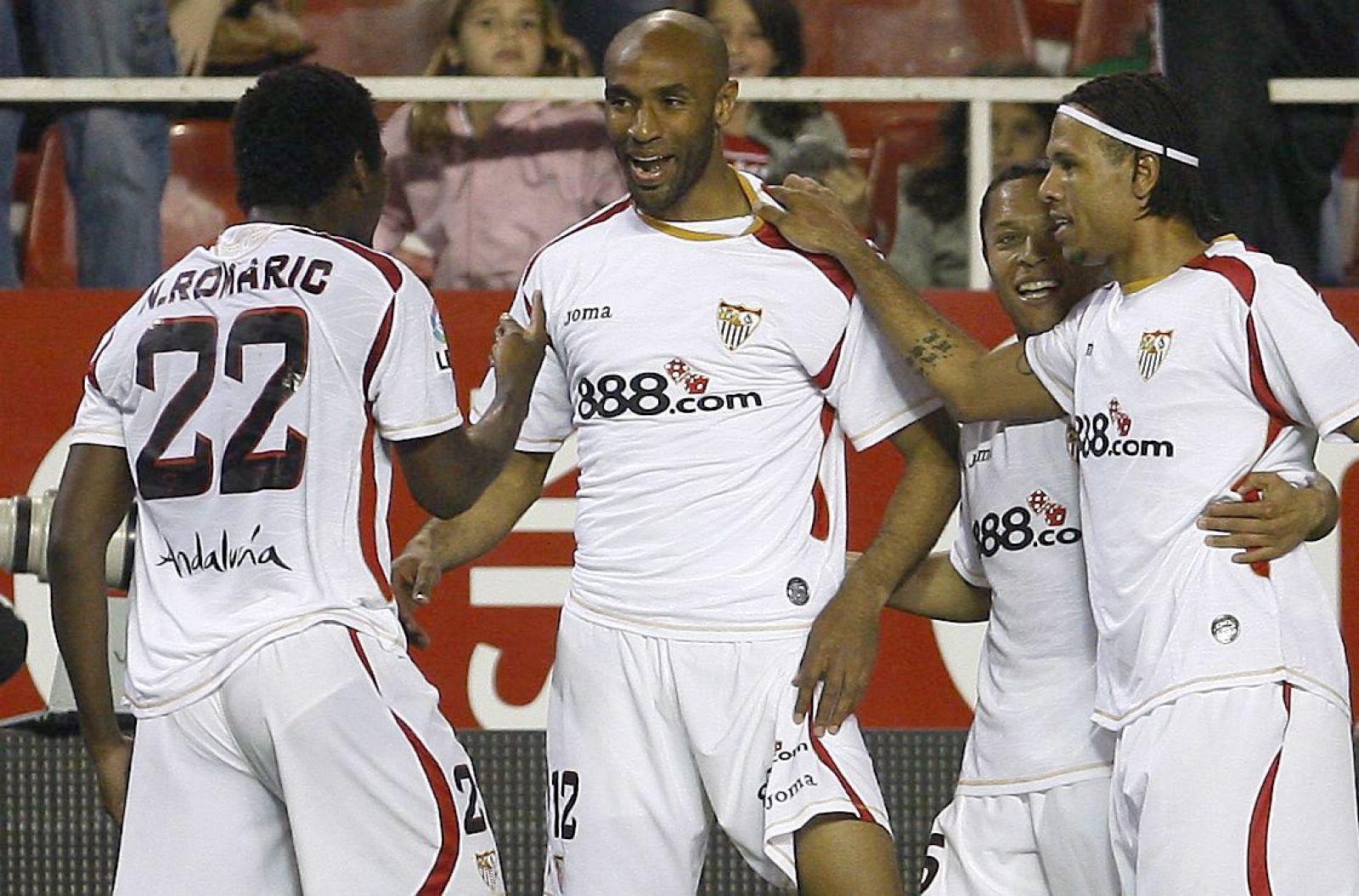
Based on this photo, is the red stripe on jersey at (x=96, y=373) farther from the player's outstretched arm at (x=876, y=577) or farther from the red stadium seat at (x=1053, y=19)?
the red stadium seat at (x=1053, y=19)

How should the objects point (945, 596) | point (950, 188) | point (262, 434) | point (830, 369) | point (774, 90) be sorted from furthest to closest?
point (950, 188) → point (774, 90) → point (945, 596) → point (830, 369) → point (262, 434)

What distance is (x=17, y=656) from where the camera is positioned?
3447mm

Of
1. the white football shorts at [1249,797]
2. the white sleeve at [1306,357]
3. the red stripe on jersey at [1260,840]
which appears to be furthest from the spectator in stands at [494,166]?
the red stripe on jersey at [1260,840]

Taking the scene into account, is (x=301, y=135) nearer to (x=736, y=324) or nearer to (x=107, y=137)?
(x=736, y=324)

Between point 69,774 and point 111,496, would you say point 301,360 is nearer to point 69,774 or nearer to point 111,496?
point 111,496

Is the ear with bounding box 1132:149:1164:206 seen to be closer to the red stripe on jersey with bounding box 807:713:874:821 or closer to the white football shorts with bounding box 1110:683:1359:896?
the white football shorts with bounding box 1110:683:1359:896

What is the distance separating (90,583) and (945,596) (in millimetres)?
1762

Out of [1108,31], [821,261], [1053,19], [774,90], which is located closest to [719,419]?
[821,261]

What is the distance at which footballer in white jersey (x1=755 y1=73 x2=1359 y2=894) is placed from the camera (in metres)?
3.74

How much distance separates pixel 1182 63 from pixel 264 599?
11.7 ft

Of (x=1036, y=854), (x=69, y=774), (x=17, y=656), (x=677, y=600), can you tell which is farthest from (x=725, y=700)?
(x=69, y=774)

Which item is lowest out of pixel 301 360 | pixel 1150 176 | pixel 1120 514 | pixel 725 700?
pixel 725 700

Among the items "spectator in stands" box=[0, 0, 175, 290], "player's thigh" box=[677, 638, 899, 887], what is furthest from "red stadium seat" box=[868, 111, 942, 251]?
"player's thigh" box=[677, 638, 899, 887]

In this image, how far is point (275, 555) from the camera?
3.83m
